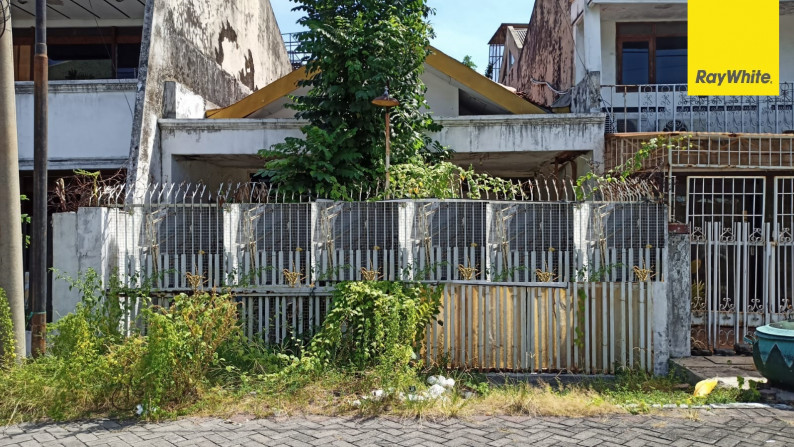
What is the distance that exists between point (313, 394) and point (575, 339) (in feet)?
9.37

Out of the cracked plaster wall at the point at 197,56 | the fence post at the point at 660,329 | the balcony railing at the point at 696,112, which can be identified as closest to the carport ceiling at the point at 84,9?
the cracked plaster wall at the point at 197,56

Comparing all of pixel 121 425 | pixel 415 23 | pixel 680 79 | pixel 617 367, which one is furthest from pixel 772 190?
pixel 121 425

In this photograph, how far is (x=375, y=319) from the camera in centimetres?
625

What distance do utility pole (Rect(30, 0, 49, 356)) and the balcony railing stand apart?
26.0 feet

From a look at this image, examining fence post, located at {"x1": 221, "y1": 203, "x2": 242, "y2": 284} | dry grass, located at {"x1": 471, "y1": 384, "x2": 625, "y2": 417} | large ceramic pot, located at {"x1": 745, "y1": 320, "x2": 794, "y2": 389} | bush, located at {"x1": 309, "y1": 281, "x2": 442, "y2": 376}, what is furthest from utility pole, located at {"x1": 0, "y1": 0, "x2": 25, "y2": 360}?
large ceramic pot, located at {"x1": 745, "y1": 320, "x2": 794, "y2": 389}

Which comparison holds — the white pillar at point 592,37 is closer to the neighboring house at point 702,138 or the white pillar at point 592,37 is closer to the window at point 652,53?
the neighboring house at point 702,138

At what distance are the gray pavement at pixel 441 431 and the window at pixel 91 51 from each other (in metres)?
8.99

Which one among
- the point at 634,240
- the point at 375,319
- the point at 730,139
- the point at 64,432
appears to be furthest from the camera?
the point at 730,139

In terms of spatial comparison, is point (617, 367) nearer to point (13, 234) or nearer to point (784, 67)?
point (13, 234)

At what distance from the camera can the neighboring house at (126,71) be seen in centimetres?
954

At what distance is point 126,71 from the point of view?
40.8 feet

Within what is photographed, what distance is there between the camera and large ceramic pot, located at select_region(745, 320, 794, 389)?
580 centimetres

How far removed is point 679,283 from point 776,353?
120 centimetres

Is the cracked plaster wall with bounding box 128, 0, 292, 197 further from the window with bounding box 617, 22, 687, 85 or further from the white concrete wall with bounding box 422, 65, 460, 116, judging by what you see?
the window with bounding box 617, 22, 687, 85
